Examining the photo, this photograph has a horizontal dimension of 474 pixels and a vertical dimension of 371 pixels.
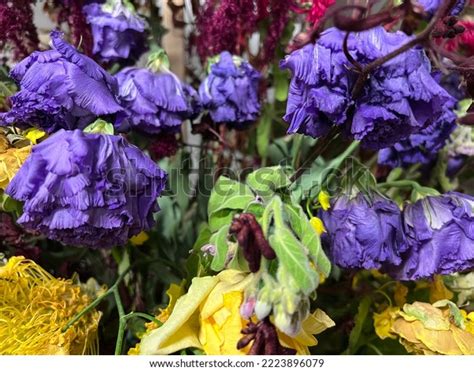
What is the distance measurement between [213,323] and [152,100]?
0.54 feet

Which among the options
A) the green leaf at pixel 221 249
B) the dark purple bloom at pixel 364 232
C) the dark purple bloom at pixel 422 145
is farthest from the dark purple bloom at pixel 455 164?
the green leaf at pixel 221 249

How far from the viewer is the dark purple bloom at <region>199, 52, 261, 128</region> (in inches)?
17.3

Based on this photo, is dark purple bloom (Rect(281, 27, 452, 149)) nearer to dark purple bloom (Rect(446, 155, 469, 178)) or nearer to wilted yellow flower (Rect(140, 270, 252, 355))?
wilted yellow flower (Rect(140, 270, 252, 355))

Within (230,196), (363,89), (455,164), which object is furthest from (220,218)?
(455,164)

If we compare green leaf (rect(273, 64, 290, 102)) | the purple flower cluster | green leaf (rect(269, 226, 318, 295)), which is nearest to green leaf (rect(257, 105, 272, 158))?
green leaf (rect(273, 64, 290, 102))

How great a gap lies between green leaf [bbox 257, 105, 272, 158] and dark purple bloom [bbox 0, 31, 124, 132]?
176 millimetres

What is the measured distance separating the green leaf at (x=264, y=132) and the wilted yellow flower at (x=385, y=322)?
0.17 m

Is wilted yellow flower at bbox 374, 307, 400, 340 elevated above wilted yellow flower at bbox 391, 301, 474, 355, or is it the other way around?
wilted yellow flower at bbox 391, 301, 474, 355

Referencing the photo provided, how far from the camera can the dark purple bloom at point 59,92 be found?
33cm

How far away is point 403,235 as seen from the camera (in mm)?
383

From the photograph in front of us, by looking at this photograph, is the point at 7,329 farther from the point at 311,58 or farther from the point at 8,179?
the point at 311,58

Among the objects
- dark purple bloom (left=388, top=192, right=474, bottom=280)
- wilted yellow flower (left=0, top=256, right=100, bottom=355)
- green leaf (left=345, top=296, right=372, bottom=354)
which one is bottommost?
green leaf (left=345, top=296, right=372, bottom=354)

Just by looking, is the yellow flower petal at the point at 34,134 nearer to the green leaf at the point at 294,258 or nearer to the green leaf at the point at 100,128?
the green leaf at the point at 100,128
